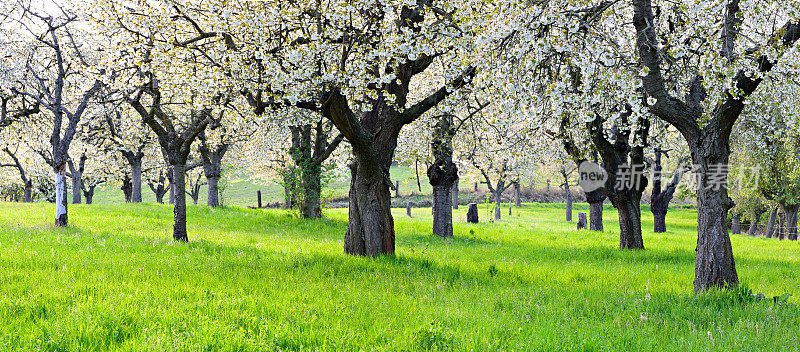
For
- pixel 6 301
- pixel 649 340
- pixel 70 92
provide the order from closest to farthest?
pixel 649 340 → pixel 6 301 → pixel 70 92

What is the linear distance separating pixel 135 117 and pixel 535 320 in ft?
83.8

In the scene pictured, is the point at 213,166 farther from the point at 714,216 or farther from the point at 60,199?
the point at 714,216

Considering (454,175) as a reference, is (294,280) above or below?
below

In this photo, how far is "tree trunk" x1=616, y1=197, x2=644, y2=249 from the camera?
50.0 ft

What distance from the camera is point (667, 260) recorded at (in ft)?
44.2

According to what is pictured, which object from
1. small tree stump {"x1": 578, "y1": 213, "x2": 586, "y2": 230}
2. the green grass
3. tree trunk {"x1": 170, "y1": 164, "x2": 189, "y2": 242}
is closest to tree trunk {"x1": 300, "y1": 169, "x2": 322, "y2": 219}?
tree trunk {"x1": 170, "y1": 164, "x2": 189, "y2": 242}

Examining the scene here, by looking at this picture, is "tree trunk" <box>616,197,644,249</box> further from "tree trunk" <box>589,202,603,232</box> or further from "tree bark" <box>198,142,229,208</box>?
"tree bark" <box>198,142,229,208</box>

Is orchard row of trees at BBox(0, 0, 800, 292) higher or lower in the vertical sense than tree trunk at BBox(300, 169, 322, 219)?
higher

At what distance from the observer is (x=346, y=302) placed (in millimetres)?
6633

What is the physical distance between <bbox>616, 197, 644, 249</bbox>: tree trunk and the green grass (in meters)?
3.12

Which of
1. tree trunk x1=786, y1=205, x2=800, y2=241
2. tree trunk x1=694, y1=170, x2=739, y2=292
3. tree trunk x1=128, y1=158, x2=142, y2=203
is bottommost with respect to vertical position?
tree trunk x1=786, y1=205, x2=800, y2=241

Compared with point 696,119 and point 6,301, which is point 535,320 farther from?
point 6,301

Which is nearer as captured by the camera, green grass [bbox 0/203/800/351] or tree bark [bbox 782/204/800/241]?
green grass [bbox 0/203/800/351]

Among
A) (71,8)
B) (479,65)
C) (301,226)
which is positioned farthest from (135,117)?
(479,65)
